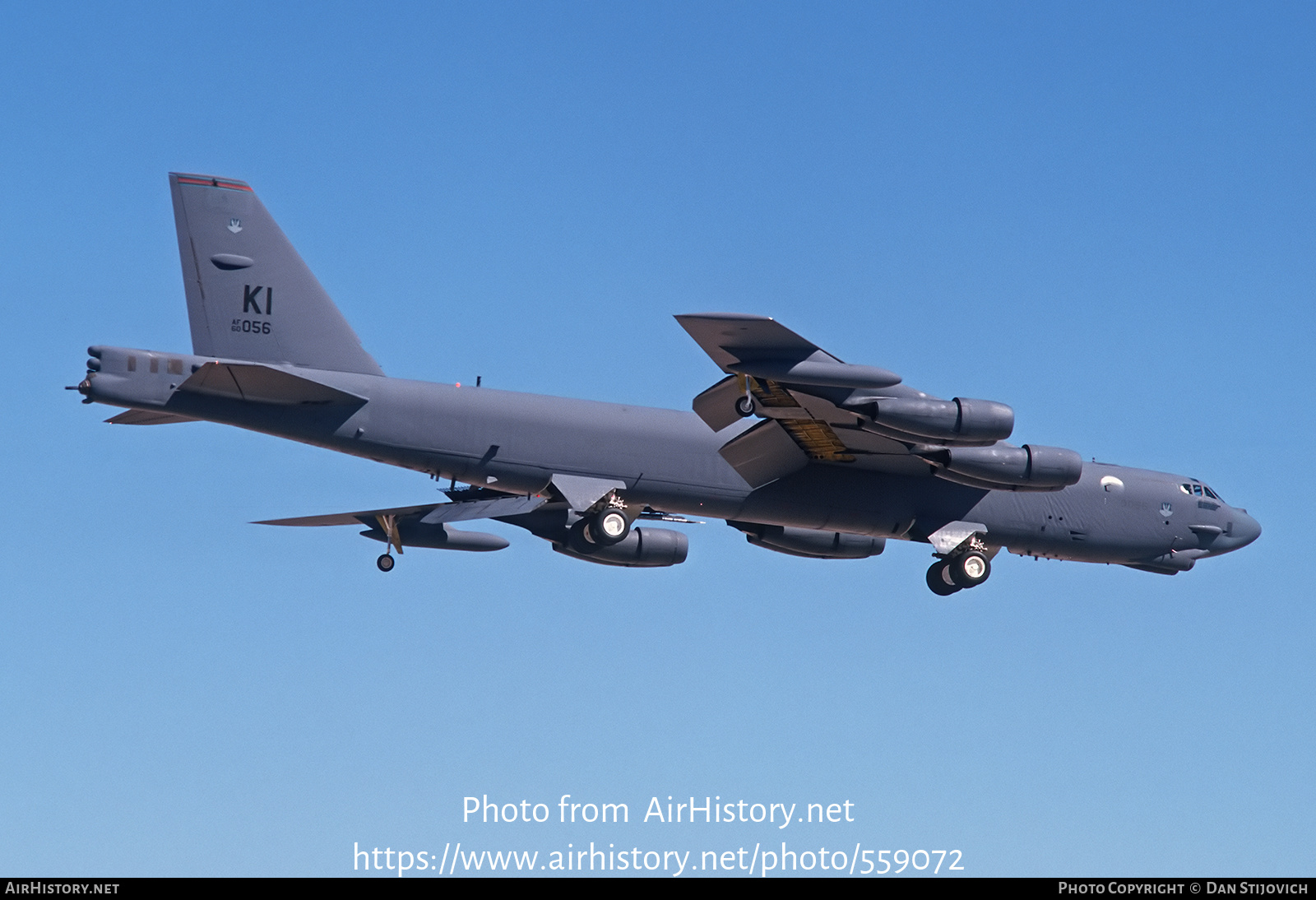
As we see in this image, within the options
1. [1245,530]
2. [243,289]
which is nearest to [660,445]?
[243,289]

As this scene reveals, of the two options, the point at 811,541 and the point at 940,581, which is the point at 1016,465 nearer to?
the point at 940,581

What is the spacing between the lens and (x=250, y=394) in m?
23.8

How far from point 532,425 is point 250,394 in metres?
4.20

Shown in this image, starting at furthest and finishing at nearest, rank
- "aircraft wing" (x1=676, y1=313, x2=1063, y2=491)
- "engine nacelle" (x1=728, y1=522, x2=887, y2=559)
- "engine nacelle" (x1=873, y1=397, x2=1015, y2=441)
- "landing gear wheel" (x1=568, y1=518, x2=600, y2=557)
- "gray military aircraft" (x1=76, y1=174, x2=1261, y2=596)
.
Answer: "engine nacelle" (x1=728, y1=522, x2=887, y2=559), "landing gear wheel" (x1=568, y1=518, x2=600, y2=557), "gray military aircraft" (x1=76, y1=174, x2=1261, y2=596), "engine nacelle" (x1=873, y1=397, x2=1015, y2=441), "aircraft wing" (x1=676, y1=313, x2=1063, y2=491)

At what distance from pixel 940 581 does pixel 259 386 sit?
11390 millimetres

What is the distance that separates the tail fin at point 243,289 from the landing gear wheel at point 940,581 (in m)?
9.65

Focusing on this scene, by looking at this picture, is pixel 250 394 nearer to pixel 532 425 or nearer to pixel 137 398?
pixel 137 398

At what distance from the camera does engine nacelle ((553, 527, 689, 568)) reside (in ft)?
90.5

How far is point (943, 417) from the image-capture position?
22.7 m

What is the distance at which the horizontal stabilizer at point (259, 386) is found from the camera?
2334 cm

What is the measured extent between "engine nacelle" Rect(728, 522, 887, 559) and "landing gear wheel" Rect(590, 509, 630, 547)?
9.09ft

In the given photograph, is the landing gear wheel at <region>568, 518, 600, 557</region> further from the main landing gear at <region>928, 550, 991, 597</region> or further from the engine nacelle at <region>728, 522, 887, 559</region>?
the main landing gear at <region>928, 550, 991, 597</region>

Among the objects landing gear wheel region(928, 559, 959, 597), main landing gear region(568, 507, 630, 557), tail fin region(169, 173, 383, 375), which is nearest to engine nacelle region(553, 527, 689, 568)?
main landing gear region(568, 507, 630, 557)
